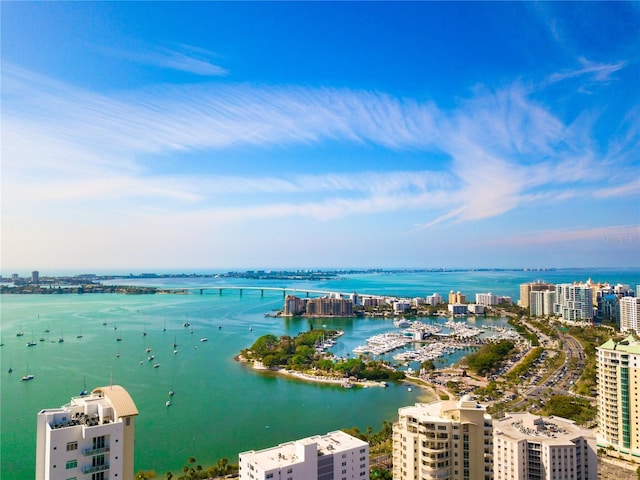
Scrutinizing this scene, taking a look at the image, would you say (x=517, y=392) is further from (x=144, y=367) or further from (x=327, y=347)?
(x=144, y=367)

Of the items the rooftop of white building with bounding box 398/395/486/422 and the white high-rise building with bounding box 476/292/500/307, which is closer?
the rooftop of white building with bounding box 398/395/486/422

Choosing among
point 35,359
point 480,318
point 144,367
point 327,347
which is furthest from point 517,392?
point 480,318

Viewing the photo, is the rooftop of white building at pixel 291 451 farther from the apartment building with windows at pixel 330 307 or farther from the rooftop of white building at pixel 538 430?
the apartment building with windows at pixel 330 307

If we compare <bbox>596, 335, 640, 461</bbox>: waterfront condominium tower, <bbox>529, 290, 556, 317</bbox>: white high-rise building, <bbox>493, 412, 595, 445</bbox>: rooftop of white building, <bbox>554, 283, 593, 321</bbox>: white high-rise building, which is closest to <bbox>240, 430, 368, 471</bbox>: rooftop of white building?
<bbox>493, 412, 595, 445</bbox>: rooftop of white building

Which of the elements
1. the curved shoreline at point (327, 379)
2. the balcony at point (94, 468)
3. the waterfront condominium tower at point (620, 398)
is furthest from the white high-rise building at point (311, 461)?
the curved shoreline at point (327, 379)

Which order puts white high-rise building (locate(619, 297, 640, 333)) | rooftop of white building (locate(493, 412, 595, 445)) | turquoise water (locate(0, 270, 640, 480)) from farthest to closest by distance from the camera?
1. white high-rise building (locate(619, 297, 640, 333))
2. turquoise water (locate(0, 270, 640, 480))
3. rooftop of white building (locate(493, 412, 595, 445))

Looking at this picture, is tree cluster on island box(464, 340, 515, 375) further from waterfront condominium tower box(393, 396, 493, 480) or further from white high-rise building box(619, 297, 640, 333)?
waterfront condominium tower box(393, 396, 493, 480)
